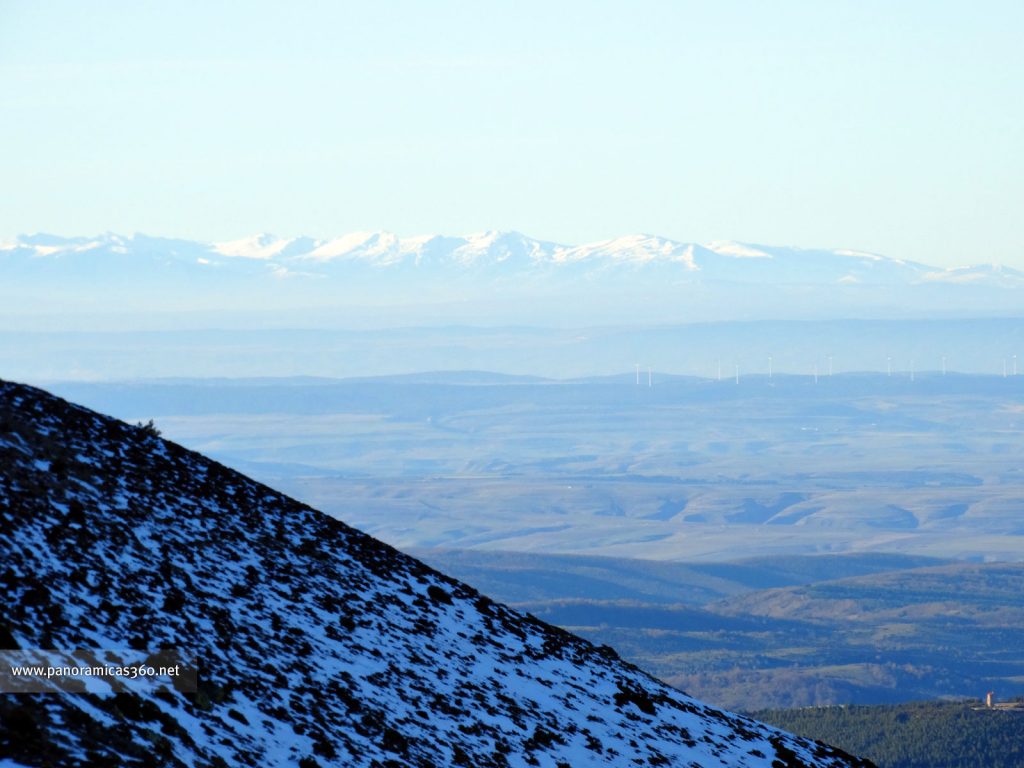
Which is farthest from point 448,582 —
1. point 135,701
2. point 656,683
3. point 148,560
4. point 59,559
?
point 135,701

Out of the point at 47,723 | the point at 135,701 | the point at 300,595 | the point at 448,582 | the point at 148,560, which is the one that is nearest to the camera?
the point at 47,723

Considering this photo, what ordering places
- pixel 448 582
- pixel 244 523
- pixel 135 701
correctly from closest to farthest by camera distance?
pixel 135 701
pixel 244 523
pixel 448 582

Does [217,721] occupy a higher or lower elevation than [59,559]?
lower

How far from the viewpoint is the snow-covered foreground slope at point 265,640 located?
890 inches

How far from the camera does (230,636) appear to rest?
26406mm

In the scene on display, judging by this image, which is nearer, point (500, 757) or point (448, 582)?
point (500, 757)

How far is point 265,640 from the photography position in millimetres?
27078

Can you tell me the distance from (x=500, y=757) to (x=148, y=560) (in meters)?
6.35

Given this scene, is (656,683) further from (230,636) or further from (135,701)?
(135,701)

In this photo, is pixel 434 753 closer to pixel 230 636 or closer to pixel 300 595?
pixel 230 636

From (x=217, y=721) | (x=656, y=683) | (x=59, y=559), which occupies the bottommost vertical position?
(x=656, y=683)

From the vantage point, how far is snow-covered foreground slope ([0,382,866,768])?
2259 cm

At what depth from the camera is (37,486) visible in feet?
93.1

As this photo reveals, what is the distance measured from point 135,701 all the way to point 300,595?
817cm
